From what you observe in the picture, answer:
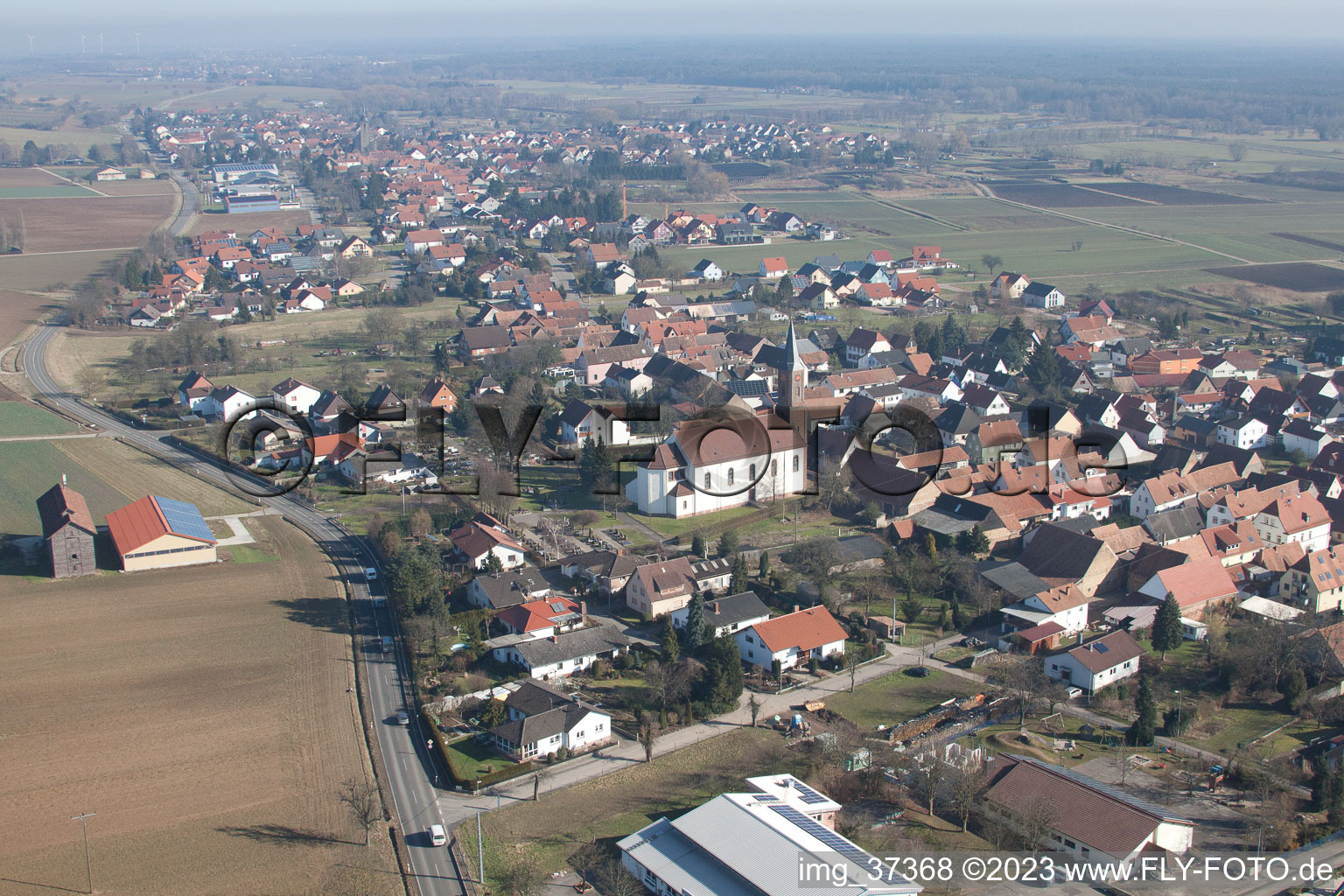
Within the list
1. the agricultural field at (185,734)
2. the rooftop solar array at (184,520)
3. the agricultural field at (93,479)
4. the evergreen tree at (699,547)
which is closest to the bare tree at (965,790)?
the agricultural field at (185,734)

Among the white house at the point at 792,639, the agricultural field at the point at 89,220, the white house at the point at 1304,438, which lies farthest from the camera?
the agricultural field at the point at 89,220

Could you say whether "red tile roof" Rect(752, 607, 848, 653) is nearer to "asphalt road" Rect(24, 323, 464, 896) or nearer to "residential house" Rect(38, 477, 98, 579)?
"asphalt road" Rect(24, 323, 464, 896)

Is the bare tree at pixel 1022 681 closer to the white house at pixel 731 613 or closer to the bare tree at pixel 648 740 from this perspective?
the white house at pixel 731 613

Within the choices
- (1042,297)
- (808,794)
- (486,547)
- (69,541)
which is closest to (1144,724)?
(808,794)

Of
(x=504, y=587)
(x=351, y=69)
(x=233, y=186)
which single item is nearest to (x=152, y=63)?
(x=351, y=69)

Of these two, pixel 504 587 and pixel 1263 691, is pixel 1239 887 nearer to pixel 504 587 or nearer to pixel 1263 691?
pixel 1263 691

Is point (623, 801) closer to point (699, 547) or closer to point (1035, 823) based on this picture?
point (1035, 823)

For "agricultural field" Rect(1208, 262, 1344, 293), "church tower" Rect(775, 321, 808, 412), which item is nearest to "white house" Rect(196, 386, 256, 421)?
"church tower" Rect(775, 321, 808, 412)
